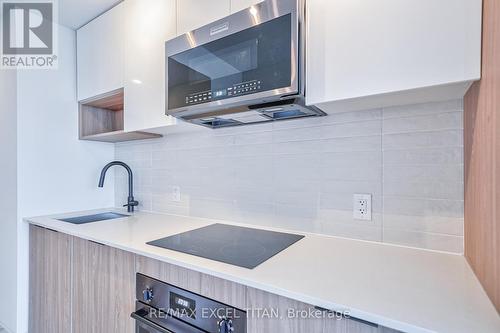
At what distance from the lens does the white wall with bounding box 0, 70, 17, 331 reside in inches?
65.4

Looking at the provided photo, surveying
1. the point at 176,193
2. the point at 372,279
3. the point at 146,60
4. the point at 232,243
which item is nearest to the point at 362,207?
the point at 372,279

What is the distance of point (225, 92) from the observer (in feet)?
3.46

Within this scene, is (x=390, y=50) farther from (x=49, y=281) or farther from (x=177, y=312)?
(x=49, y=281)

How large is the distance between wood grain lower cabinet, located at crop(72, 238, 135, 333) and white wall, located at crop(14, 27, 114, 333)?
0.67 m

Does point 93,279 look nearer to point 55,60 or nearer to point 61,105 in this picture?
point 61,105

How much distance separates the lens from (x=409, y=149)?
3.23 feet

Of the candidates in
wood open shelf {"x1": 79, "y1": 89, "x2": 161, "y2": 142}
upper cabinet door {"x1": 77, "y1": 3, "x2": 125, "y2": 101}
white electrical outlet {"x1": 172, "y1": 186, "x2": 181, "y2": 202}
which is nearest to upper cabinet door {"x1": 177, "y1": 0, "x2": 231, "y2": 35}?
A: upper cabinet door {"x1": 77, "y1": 3, "x2": 125, "y2": 101}

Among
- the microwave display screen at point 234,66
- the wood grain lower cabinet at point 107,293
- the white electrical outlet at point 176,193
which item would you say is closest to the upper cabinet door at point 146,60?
the microwave display screen at point 234,66

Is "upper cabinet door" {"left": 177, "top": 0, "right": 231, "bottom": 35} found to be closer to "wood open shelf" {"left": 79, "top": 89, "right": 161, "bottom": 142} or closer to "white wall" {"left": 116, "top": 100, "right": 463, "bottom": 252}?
"white wall" {"left": 116, "top": 100, "right": 463, "bottom": 252}

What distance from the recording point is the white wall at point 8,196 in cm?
166

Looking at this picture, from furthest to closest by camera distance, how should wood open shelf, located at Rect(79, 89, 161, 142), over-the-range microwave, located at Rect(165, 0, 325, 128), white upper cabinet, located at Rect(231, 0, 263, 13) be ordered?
wood open shelf, located at Rect(79, 89, 161, 142) → white upper cabinet, located at Rect(231, 0, 263, 13) → over-the-range microwave, located at Rect(165, 0, 325, 128)

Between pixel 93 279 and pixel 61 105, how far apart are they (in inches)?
51.8

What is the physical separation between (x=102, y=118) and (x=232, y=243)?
1.67 metres

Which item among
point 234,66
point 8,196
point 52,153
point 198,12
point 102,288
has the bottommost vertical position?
point 102,288
